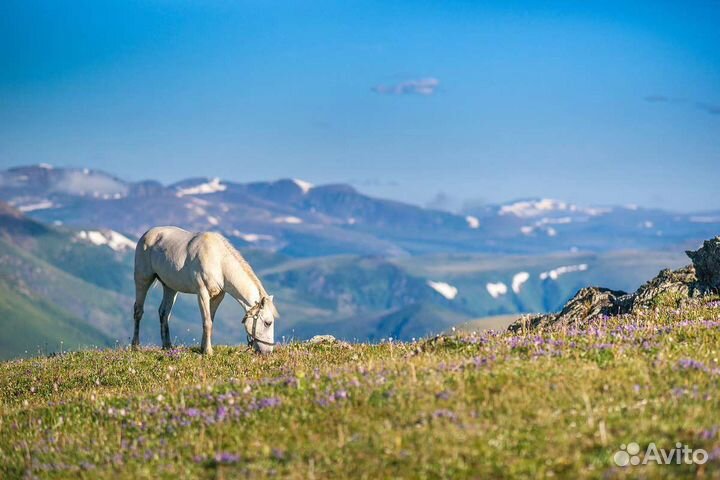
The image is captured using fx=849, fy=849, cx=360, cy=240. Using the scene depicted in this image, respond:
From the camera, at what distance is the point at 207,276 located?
24234mm

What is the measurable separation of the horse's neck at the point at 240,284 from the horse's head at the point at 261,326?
572 mm

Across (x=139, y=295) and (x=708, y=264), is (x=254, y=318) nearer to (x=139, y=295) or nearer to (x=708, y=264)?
(x=139, y=295)

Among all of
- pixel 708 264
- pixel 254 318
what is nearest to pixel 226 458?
pixel 254 318

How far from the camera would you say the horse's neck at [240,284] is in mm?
23797

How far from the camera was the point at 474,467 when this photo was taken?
32.0 ft

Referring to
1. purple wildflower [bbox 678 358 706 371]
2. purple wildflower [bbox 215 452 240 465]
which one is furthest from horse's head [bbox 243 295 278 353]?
purple wildflower [bbox 678 358 706 371]

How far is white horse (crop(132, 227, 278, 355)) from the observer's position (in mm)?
23031

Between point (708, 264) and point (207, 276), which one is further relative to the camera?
point (207, 276)

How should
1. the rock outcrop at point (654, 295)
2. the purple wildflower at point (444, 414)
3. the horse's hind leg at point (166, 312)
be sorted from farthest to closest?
the horse's hind leg at point (166, 312)
the rock outcrop at point (654, 295)
the purple wildflower at point (444, 414)

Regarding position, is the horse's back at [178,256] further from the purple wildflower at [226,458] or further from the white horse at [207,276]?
the purple wildflower at [226,458]

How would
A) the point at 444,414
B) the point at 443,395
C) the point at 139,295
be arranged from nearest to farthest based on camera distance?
the point at 444,414 < the point at 443,395 < the point at 139,295

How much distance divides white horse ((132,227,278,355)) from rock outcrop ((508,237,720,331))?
6758 mm

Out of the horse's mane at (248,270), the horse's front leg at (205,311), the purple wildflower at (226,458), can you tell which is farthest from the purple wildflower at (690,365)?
the horse's front leg at (205,311)

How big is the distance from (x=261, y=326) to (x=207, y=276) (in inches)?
101
